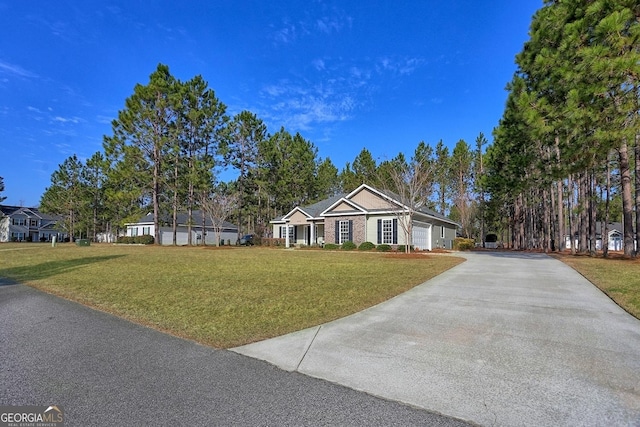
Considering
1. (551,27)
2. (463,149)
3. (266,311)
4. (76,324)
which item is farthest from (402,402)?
(463,149)

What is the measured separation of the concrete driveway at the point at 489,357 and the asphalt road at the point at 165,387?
0.30 m

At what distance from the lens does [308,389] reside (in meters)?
3.23

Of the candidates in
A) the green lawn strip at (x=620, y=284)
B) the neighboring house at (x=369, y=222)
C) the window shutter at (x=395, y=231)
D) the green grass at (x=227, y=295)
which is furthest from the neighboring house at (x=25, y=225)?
the green lawn strip at (x=620, y=284)

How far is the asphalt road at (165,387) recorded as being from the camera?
2729mm

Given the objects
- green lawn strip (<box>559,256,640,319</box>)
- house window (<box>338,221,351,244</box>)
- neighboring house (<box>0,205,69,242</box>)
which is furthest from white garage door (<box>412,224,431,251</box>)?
neighboring house (<box>0,205,69,242</box>)

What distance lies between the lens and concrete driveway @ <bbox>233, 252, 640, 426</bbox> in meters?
2.90

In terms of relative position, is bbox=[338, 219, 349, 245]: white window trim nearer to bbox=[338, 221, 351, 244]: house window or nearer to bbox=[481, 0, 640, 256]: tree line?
bbox=[338, 221, 351, 244]: house window

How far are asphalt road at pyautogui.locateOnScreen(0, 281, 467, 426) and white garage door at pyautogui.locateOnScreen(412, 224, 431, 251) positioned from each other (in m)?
22.7

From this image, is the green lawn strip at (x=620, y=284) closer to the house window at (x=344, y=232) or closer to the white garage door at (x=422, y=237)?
the white garage door at (x=422, y=237)

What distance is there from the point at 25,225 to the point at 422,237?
77314mm

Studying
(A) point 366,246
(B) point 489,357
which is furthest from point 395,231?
(B) point 489,357

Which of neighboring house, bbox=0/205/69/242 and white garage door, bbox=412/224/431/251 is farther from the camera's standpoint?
neighboring house, bbox=0/205/69/242

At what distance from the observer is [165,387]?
10.7 ft

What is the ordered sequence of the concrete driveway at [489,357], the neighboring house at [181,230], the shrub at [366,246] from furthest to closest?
the neighboring house at [181,230] → the shrub at [366,246] → the concrete driveway at [489,357]
